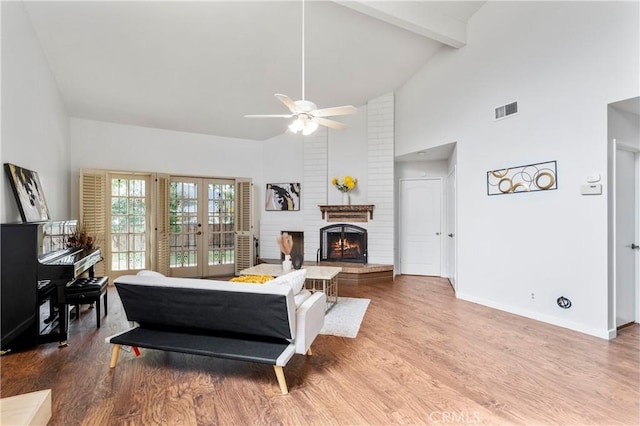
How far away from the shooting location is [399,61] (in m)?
5.07

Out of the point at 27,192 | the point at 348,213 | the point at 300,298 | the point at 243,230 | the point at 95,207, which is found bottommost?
the point at 300,298

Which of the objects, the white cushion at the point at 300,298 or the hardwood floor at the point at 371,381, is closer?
the hardwood floor at the point at 371,381

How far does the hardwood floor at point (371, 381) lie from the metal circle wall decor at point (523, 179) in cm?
160

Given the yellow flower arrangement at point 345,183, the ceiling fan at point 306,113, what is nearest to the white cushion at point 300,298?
the ceiling fan at point 306,113

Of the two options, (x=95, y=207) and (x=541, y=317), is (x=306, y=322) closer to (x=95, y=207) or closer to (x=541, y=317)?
(x=541, y=317)

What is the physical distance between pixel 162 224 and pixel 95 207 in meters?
1.08

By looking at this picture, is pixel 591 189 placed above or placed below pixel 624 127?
below

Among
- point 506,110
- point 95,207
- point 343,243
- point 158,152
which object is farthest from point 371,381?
point 158,152

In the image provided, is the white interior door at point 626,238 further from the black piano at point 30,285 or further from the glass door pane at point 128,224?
the glass door pane at point 128,224

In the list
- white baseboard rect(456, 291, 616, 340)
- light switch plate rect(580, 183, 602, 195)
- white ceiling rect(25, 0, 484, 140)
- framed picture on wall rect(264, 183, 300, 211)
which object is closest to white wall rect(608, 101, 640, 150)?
light switch plate rect(580, 183, 602, 195)

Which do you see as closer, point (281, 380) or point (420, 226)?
point (281, 380)

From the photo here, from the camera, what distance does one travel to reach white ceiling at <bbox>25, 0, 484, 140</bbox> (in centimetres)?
338

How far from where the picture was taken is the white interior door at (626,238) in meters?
3.36

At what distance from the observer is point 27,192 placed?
3.17 metres
